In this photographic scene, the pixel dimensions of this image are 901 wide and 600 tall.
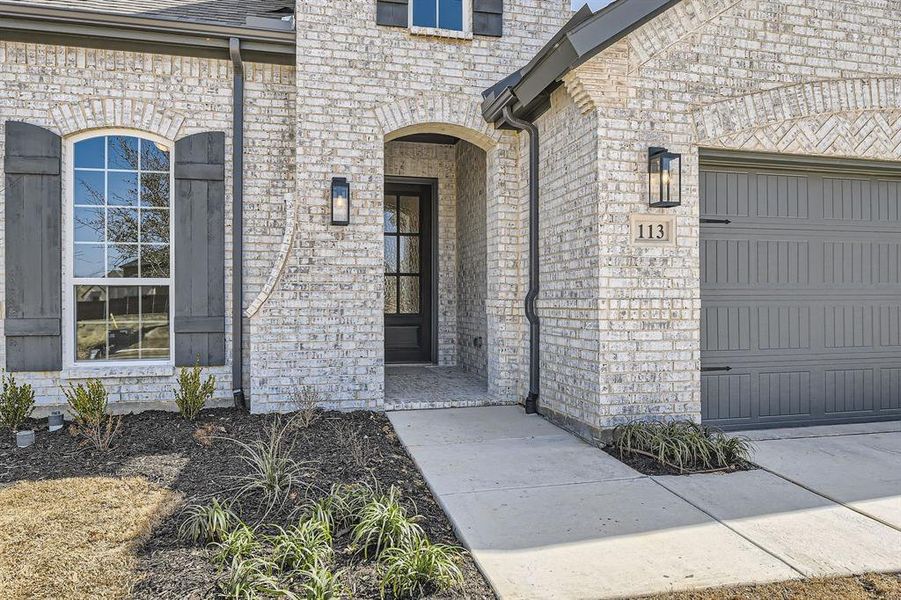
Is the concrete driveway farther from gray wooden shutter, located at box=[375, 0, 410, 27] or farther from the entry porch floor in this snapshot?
gray wooden shutter, located at box=[375, 0, 410, 27]

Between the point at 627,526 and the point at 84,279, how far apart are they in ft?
18.0

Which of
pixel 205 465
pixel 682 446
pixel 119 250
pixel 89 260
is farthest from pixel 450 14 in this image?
pixel 205 465

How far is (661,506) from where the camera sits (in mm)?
3539

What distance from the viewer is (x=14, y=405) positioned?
531 centimetres

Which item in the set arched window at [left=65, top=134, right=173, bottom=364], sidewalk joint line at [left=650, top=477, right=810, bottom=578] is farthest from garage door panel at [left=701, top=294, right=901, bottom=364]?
arched window at [left=65, top=134, right=173, bottom=364]

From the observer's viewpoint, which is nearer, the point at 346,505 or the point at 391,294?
the point at 346,505

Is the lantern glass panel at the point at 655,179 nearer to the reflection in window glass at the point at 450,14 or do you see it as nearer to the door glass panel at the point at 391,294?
the reflection in window glass at the point at 450,14

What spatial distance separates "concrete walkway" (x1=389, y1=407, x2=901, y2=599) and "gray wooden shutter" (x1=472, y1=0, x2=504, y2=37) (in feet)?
14.5

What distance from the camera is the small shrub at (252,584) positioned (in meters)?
2.45

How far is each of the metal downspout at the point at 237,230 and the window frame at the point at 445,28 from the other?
1.79 m

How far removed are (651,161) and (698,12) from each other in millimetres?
1326

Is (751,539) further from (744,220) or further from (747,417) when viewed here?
(744,220)

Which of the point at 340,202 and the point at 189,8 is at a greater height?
the point at 189,8

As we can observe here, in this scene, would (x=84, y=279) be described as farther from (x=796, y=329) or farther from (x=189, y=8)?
(x=796, y=329)
